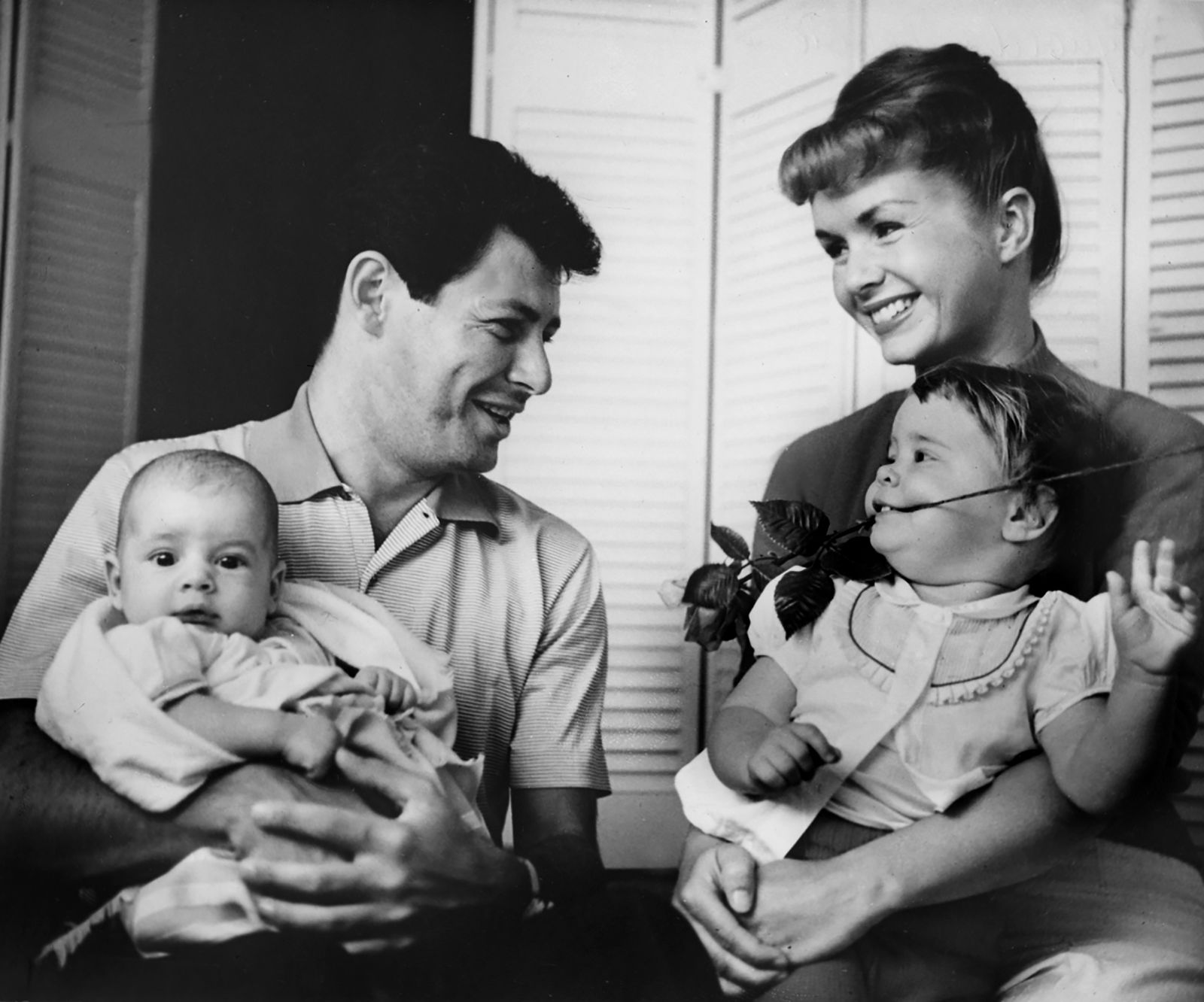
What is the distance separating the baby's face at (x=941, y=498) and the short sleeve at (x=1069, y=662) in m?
0.10

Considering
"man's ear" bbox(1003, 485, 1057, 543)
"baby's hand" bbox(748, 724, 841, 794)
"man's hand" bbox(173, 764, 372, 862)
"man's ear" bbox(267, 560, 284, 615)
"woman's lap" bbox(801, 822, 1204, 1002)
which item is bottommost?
"woman's lap" bbox(801, 822, 1204, 1002)

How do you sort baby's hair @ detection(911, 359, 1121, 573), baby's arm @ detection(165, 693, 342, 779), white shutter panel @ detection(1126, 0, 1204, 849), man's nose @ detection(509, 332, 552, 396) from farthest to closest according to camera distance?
white shutter panel @ detection(1126, 0, 1204, 849)
man's nose @ detection(509, 332, 552, 396)
baby's hair @ detection(911, 359, 1121, 573)
baby's arm @ detection(165, 693, 342, 779)

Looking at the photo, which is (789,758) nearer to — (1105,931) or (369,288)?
(1105,931)

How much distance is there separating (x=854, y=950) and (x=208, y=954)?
0.69 m

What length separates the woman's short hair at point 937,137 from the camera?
160 cm

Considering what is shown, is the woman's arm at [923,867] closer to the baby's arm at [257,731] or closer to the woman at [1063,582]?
the woman at [1063,582]

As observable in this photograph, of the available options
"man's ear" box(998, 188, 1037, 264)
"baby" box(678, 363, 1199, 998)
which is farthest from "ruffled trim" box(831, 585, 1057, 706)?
"man's ear" box(998, 188, 1037, 264)

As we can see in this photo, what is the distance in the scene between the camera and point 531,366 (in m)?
A: 1.57

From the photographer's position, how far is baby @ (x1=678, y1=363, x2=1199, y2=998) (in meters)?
1.40

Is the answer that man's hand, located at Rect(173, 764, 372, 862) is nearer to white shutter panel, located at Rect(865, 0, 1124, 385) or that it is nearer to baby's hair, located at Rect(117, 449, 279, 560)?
baby's hair, located at Rect(117, 449, 279, 560)

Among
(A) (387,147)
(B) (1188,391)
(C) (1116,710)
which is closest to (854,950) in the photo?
(C) (1116,710)

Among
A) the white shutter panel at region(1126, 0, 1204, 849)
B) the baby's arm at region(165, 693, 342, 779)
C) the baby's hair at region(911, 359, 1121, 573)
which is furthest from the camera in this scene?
the white shutter panel at region(1126, 0, 1204, 849)

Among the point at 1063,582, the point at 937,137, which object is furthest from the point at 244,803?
the point at 937,137

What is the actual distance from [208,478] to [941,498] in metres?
0.81
